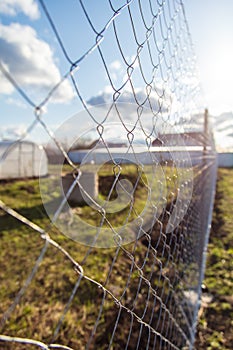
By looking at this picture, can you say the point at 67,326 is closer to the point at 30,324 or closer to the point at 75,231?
the point at 30,324

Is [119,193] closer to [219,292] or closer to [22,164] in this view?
[219,292]

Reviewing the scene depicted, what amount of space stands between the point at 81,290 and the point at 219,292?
1.05 m

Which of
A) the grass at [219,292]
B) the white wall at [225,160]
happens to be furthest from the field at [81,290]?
the white wall at [225,160]

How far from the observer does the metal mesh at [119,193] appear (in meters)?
0.70

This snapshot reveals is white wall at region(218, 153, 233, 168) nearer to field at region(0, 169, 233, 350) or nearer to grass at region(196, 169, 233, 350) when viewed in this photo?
grass at region(196, 169, 233, 350)

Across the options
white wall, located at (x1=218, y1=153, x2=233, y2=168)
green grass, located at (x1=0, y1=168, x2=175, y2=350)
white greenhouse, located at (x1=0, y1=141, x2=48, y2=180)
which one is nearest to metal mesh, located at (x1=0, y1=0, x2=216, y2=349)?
green grass, located at (x1=0, y1=168, x2=175, y2=350)

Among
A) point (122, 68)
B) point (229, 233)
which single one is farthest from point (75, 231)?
Result: point (122, 68)

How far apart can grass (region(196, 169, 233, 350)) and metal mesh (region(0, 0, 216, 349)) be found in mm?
90

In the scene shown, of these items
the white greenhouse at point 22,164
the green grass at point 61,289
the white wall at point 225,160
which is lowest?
the green grass at point 61,289

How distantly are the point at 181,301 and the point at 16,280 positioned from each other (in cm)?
137

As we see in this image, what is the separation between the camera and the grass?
1.79 meters

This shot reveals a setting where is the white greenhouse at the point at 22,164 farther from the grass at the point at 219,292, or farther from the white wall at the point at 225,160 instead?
the white wall at the point at 225,160

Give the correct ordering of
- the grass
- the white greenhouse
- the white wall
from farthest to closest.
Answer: the white wall < the white greenhouse < the grass

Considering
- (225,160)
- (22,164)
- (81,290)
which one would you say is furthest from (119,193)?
(225,160)
